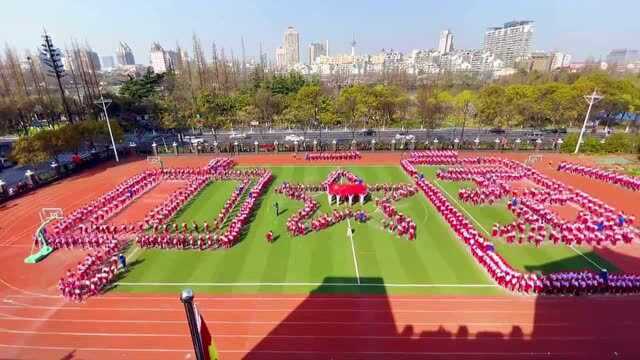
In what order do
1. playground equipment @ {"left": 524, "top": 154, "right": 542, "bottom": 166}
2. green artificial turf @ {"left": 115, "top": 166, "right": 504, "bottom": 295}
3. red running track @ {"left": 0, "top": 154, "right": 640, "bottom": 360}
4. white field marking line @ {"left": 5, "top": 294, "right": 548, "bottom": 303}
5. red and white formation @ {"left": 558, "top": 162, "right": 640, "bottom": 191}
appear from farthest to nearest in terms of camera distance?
playground equipment @ {"left": 524, "top": 154, "right": 542, "bottom": 166} → red and white formation @ {"left": 558, "top": 162, "right": 640, "bottom": 191} → green artificial turf @ {"left": 115, "top": 166, "right": 504, "bottom": 295} → white field marking line @ {"left": 5, "top": 294, "right": 548, "bottom": 303} → red running track @ {"left": 0, "top": 154, "right": 640, "bottom": 360}

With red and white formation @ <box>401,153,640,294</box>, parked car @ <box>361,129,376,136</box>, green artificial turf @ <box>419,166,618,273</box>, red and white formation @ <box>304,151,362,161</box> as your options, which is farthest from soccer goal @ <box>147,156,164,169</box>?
green artificial turf @ <box>419,166,618,273</box>

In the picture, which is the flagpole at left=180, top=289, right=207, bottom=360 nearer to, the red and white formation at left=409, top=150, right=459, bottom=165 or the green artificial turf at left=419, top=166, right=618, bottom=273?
the green artificial turf at left=419, top=166, right=618, bottom=273

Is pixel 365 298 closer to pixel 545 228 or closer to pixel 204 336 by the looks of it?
pixel 204 336

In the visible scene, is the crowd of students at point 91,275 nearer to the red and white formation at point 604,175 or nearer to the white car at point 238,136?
the white car at point 238,136

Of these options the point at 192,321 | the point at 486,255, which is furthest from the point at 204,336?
the point at 486,255

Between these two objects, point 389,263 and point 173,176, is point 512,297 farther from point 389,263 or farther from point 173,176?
point 173,176

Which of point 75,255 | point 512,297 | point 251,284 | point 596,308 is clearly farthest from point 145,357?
point 596,308
